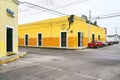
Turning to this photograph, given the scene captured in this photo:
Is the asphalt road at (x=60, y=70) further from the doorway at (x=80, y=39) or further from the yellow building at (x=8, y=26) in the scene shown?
the doorway at (x=80, y=39)

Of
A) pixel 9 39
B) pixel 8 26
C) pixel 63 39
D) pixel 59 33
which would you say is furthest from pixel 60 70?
pixel 59 33

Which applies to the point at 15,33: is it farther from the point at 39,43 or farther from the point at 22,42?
the point at 22,42

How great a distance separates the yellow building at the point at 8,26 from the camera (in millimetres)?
14020

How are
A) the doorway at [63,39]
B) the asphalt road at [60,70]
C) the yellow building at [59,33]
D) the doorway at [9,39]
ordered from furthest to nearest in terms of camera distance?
1. the doorway at [63,39]
2. the yellow building at [59,33]
3. the doorway at [9,39]
4. the asphalt road at [60,70]

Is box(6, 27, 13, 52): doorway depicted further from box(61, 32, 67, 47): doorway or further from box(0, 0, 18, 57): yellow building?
box(61, 32, 67, 47): doorway

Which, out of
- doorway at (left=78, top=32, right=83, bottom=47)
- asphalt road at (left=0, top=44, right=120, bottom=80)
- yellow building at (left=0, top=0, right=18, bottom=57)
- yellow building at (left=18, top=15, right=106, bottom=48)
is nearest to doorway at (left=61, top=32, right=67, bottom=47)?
yellow building at (left=18, top=15, right=106, bottom=48)

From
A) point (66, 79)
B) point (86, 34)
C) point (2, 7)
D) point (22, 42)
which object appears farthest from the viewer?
point (22, 42)

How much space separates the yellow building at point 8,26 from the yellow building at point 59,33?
35.2 ft

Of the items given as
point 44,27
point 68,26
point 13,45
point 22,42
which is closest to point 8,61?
point 13,45

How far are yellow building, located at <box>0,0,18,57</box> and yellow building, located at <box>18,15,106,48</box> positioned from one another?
423 inches

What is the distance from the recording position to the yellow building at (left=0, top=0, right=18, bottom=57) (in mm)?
14020

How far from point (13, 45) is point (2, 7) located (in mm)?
4025

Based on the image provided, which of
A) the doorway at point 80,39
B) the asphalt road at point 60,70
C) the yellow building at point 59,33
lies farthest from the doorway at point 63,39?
the asphalt road at point 60,70

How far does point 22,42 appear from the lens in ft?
113
